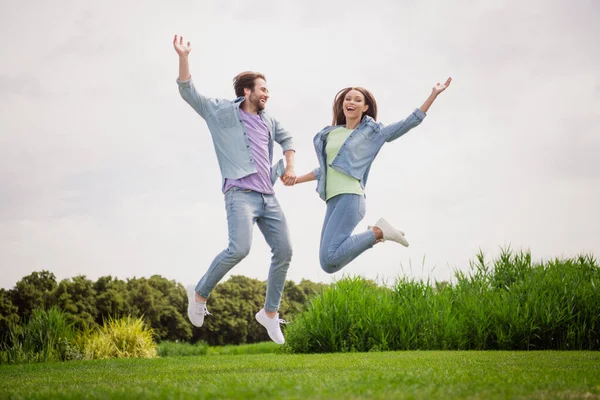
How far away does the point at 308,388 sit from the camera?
3174 mm

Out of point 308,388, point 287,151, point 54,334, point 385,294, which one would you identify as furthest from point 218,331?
point 308,388

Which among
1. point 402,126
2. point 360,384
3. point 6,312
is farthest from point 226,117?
point 6,312

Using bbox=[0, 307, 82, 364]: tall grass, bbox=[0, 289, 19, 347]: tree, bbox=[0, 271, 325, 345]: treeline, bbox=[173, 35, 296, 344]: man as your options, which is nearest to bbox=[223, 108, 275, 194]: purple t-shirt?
bbox=[173, 35, 296, 344]: man

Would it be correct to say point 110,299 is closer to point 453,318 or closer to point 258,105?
point 453,318

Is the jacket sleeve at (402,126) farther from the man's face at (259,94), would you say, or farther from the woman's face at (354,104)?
the man's face at (259,94)

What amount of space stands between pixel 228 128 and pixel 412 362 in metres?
2.65

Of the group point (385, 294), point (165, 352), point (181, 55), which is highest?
point (181, 55)

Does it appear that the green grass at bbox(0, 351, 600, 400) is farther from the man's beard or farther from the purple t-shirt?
the man's beard

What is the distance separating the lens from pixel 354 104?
5.91m

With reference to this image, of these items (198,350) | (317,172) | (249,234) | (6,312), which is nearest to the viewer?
(249,234)

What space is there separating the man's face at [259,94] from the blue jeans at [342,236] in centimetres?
115

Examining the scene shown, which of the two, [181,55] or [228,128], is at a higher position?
[181,55]

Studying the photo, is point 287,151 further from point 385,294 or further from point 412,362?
point 385,294

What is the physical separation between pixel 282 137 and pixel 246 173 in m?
0.76
